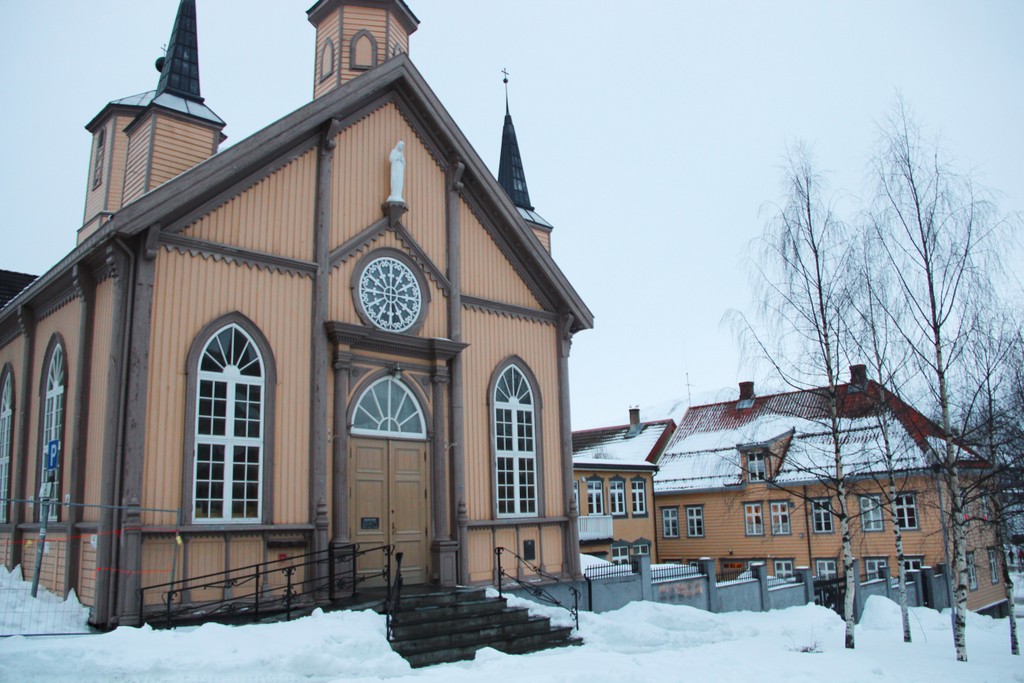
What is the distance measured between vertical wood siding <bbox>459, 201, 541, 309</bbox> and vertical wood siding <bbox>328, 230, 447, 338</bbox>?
771 millimetres

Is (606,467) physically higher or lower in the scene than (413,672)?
higher

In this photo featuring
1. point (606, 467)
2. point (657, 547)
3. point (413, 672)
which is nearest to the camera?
Result: point (413, 672)

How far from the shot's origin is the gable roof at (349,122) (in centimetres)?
1173

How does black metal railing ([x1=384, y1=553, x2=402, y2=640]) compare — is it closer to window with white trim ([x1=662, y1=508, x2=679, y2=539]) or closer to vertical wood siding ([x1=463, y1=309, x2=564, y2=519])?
vertical wood siding ([x1=463, y1=309, x2=564, y2=519])

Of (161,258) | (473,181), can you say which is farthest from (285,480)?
(473,181)

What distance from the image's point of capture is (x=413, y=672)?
10.4m

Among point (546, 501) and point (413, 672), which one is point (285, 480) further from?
point (546, 501)

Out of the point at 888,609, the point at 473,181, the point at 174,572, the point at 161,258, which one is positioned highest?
the point at 473,181

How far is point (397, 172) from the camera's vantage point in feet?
49.2

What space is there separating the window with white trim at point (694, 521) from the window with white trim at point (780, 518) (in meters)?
3.26

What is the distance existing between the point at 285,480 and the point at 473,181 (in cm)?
691

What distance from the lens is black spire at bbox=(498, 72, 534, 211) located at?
22.0 metres

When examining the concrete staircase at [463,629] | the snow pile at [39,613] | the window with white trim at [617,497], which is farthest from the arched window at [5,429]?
the window with white trim at [617,497]

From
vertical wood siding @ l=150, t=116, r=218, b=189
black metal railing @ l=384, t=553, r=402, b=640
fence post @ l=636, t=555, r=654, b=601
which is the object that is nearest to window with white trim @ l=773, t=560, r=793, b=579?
fence post @ l=636, t=555, r=654, b=601
